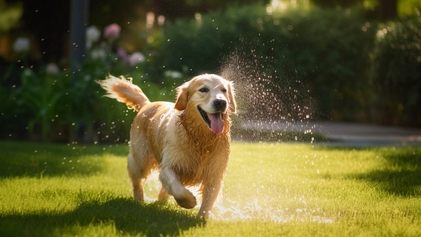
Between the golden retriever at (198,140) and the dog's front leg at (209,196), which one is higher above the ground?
the golden retriever at (198,140)

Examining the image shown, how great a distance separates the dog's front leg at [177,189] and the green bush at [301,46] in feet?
29.4

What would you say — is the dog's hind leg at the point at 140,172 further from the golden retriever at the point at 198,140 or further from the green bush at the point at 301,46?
the green bush at the point at 301,46

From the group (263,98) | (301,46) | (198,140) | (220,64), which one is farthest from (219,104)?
(301,46)

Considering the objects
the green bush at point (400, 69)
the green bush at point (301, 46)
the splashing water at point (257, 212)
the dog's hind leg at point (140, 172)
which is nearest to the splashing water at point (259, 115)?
the splashing water at point (257, 212)

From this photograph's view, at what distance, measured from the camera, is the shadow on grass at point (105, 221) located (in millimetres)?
4871

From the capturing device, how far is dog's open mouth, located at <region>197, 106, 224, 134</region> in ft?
18.5

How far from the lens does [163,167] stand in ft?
19.2

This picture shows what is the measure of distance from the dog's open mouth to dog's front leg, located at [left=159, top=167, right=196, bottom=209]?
0.47m

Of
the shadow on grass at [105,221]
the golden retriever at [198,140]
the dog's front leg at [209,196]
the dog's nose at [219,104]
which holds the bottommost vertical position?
the shadow on grass at [105,221]

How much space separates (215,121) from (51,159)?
4.11 m

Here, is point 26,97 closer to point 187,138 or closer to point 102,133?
point 102,133

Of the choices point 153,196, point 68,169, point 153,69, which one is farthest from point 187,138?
point 153,69

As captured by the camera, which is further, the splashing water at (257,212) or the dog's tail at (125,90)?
the dog's tail at (125,90)

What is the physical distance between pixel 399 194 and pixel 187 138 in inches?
84.6
